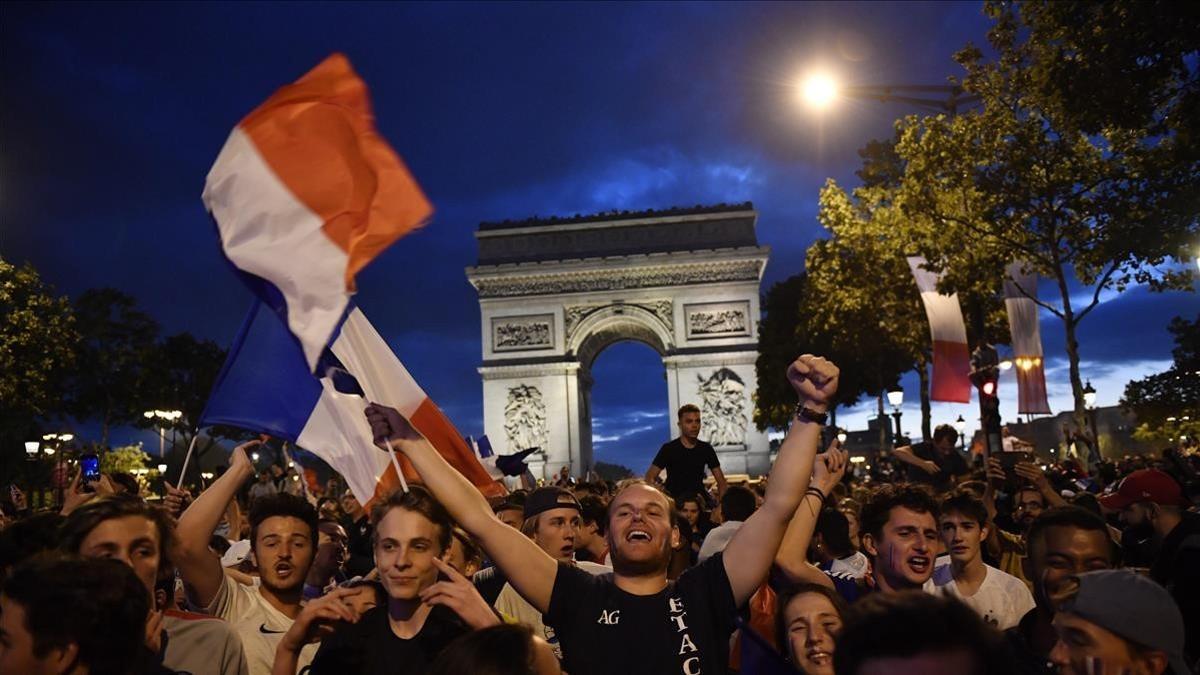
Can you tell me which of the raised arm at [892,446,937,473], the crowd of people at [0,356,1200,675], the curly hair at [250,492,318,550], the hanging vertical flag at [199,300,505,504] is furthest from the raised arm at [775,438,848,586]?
the raised arm at [892,446,937,473]

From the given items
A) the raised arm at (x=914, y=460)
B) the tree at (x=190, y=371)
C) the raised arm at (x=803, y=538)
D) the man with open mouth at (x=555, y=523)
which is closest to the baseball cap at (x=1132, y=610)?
the raised arm at (x=803, y=538)

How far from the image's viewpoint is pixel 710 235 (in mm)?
48500

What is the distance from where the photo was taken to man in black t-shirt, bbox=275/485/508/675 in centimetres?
314

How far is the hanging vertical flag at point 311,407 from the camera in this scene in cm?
472

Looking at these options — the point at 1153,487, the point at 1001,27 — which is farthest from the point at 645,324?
the point at 1153,487

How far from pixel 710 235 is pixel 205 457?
33483mm

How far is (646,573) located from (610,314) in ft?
146

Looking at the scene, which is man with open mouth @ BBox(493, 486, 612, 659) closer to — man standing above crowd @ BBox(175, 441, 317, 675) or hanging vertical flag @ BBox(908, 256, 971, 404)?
man standing above crowd @ BBox(175, 441, 317, 675)

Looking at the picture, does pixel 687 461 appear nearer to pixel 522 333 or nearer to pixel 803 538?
pixel 803 538

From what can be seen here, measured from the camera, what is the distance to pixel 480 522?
348cm

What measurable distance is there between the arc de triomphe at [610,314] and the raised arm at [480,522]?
41.2 metres

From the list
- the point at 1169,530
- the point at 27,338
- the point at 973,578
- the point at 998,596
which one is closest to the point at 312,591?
the point at 973,578

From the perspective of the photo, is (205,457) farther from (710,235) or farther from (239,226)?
(239,226)

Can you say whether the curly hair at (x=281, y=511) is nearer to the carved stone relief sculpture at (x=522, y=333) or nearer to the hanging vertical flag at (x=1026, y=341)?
the hanging vertical flag at (x=1026, y=341)
